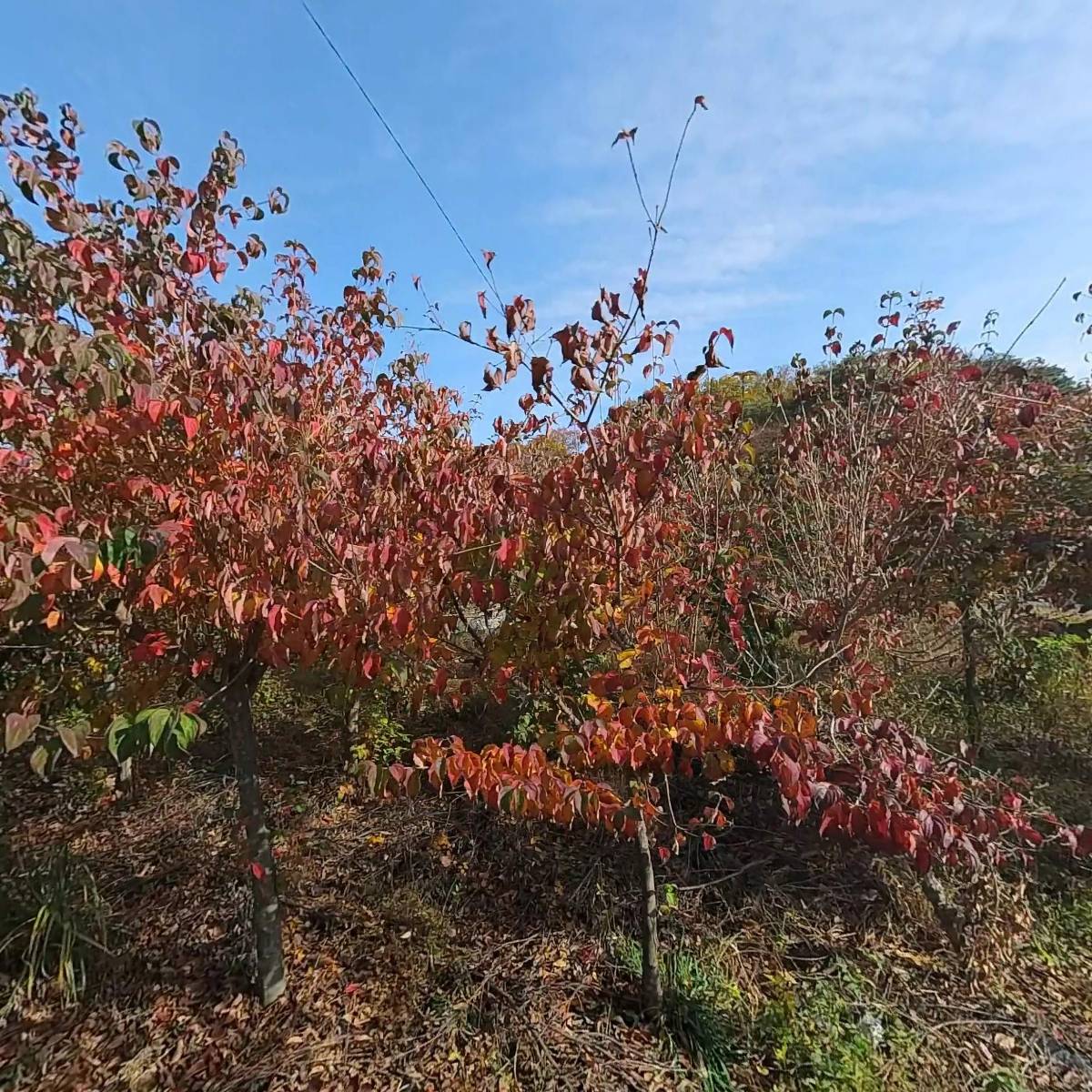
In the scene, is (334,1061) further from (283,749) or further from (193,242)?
(193,242)

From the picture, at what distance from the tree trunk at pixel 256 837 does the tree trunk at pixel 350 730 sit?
2.15 meters

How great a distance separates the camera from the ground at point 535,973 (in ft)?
9.69

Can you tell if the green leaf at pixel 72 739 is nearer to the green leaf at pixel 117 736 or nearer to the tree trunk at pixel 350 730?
the green leaf at pixel 117 736

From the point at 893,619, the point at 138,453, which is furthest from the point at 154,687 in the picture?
the point at 893,619

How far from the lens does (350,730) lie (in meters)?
5.65

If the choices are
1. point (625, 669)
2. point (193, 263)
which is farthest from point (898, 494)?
point (193, 263)

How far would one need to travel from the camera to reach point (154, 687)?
9.32 ft

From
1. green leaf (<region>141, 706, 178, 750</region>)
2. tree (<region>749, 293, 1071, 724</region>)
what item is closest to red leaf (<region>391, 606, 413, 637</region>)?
green leaf (<region>141, 706, 178, 750</region>)

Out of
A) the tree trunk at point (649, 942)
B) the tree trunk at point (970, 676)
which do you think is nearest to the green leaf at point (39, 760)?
the tree trunk at point (649, 942)

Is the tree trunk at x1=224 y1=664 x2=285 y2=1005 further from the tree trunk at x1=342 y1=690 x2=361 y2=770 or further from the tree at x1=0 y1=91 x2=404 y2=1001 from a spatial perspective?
the tree trunk at x1=342 y1=690 x2=361 y2=770

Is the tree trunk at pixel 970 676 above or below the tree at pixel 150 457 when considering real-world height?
below

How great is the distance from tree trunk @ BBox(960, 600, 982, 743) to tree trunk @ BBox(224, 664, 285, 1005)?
5204 mm

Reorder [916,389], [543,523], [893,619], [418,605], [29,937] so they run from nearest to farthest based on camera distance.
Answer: [418,605] → [543,523] → [29,937] → [916,389] → [893,619]

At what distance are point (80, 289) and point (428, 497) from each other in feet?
4.63
